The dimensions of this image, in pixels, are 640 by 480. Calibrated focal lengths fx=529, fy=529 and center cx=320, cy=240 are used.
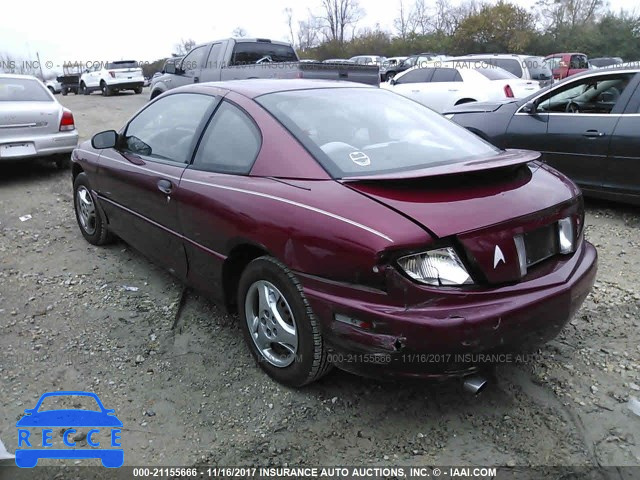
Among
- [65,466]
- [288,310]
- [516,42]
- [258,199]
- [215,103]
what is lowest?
[65,466]

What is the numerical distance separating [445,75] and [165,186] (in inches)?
363

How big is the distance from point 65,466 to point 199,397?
67 centimetres

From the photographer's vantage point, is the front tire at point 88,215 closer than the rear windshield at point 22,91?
Yes

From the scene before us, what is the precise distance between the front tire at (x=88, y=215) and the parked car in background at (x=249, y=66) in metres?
4.21

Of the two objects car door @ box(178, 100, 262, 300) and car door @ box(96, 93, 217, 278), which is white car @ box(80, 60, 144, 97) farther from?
car door @ box(178, 100, 262, 300)

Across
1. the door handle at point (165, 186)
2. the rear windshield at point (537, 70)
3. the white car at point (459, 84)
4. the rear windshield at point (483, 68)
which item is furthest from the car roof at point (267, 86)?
the rear windshield at point (537, 70)

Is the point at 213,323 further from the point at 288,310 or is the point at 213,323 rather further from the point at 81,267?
the point at 81,267

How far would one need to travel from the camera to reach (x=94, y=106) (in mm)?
16750

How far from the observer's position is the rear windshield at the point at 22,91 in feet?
23.8

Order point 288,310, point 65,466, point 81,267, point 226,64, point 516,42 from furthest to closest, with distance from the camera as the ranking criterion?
1. point 516,42
2. point 226,64
3. point 81,267
4. point 288,310
5. point 65,466

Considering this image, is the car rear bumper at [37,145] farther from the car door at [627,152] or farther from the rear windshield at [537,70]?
the rear windshield at [537,70]

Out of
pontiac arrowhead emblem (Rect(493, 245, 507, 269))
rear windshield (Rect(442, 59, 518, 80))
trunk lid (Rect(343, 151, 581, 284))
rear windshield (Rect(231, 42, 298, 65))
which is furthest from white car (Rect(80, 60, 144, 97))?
pontiac arrowhead emblem (Rect(493, 245, 507, 269))

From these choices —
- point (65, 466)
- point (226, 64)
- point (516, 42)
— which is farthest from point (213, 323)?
Answer: point (516, 42)

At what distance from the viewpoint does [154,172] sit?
11.2 ft
